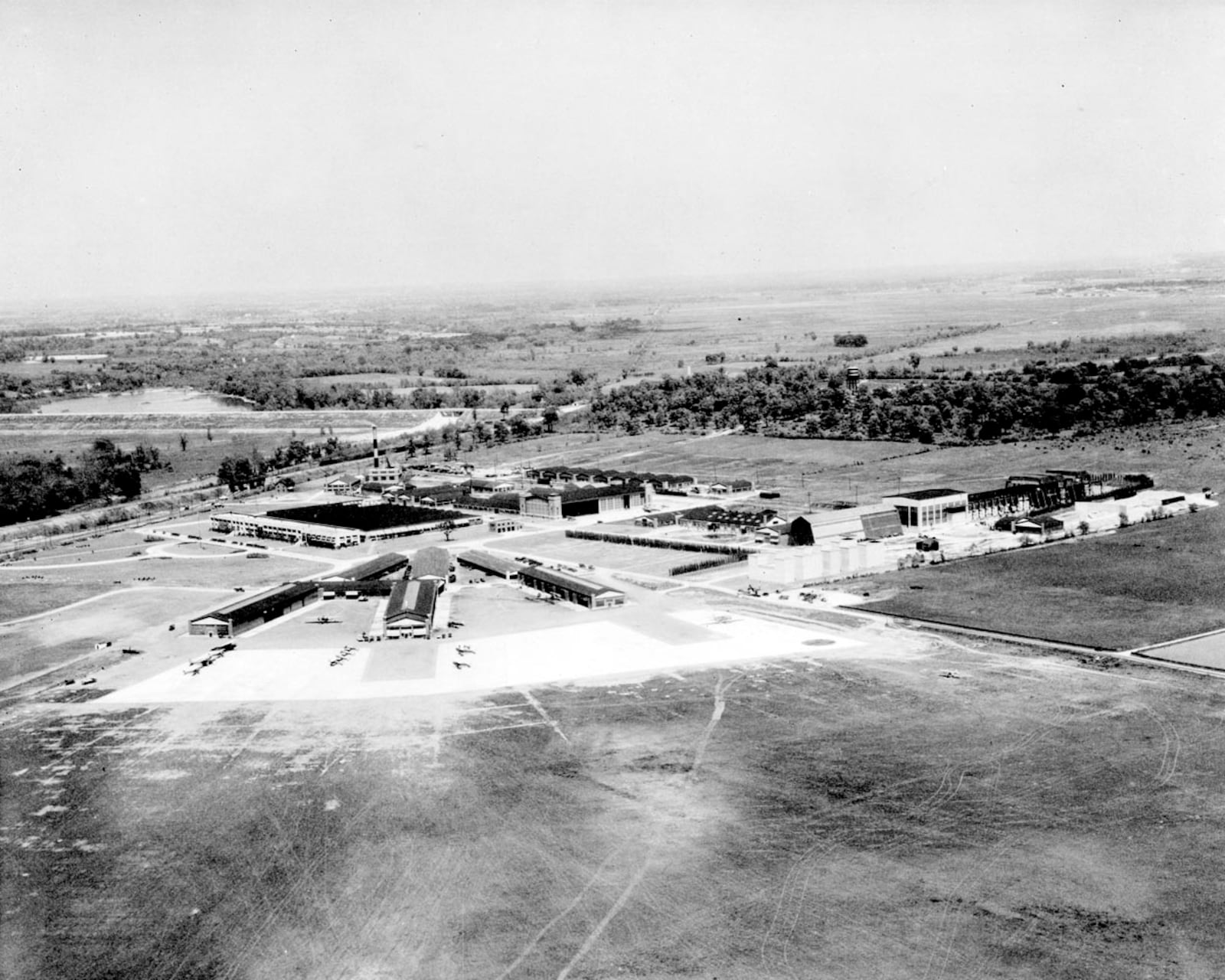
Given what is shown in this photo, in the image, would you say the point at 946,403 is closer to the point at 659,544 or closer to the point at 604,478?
the point at 604,478

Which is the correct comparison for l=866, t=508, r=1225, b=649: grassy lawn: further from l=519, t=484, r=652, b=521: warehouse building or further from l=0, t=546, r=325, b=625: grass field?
l=0, t=546, r=325, b=625: grass field

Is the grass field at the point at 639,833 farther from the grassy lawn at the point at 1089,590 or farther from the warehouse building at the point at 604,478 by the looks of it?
the warehouse building at the point at 604,478

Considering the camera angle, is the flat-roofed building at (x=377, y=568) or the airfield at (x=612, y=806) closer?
the airfield at (x=612, y=806)

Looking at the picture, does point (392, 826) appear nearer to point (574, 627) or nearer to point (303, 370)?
point (574, 627)

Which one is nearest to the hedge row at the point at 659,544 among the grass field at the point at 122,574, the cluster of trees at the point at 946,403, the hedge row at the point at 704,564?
the hedge row at the point at 704,564

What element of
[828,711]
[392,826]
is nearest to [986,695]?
[828,711]

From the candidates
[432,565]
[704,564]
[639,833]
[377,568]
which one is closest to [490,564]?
[432,565]
